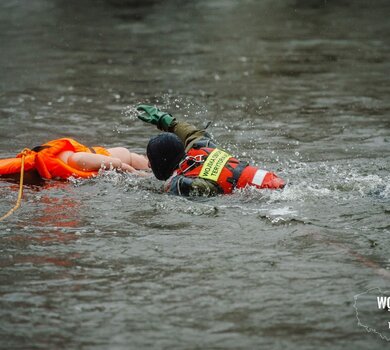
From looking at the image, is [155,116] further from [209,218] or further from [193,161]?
[209,218]

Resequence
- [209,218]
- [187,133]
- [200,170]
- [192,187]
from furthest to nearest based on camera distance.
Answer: [187,133] → [200,170] → [192,187] → [209,218]

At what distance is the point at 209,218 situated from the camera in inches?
268

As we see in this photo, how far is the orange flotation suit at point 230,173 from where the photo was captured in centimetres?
720

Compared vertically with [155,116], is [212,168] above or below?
below

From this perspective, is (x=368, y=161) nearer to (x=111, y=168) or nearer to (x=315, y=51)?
(x=111, y=168)

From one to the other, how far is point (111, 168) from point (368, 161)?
9.42ft

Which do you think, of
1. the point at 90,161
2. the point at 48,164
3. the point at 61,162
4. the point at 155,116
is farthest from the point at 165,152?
the point at 48,164

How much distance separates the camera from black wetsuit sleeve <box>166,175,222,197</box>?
710cm

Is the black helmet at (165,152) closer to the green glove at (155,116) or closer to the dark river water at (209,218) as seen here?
the dark river water at (209,218)

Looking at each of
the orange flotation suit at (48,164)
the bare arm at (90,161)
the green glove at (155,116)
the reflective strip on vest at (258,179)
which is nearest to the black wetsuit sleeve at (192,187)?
the reflective strip on vest at (258,179)

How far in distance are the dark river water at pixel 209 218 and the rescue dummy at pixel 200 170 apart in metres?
0.17

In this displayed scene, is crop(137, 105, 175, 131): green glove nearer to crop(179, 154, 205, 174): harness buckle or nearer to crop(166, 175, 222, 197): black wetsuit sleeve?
crop(179, 154, 205, 174): harness buckle

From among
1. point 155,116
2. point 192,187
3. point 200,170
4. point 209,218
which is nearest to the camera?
point 209,218

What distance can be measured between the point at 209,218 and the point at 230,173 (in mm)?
595
